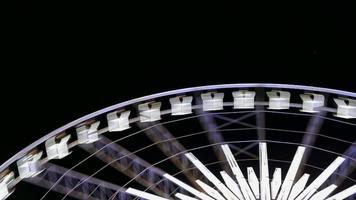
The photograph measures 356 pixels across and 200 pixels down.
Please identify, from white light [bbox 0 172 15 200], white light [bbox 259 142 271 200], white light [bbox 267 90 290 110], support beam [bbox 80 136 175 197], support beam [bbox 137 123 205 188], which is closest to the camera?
white light [bbox 0 172 15 200]

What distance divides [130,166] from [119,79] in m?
3.55

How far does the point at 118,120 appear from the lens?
8.14 m

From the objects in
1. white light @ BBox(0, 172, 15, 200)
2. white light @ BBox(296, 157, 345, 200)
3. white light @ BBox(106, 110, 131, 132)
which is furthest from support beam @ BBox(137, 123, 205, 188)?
white light @ BBox(0, 172, 15, 200)

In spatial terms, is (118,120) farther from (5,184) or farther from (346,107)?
(346,107)

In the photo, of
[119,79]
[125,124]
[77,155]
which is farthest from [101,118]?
[119,79]

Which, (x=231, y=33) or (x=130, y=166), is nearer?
(x=130, y=166)

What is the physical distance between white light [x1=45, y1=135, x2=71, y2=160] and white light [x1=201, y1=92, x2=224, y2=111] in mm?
2317

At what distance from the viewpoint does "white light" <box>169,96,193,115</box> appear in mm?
8422

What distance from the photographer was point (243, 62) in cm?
1152

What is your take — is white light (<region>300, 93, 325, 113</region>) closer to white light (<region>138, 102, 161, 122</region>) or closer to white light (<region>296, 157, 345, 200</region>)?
white light (<region>296, 157, 345, 200</region>)

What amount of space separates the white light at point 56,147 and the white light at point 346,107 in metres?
4.14

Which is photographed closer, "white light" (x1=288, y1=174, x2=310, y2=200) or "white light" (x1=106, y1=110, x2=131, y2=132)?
"white light" (x1=288, y1=174, x2=310, y2=200)

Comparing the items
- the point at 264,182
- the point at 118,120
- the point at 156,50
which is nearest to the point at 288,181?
the point at 264,182

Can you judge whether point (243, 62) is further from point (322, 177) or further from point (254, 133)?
point (322, 177)
